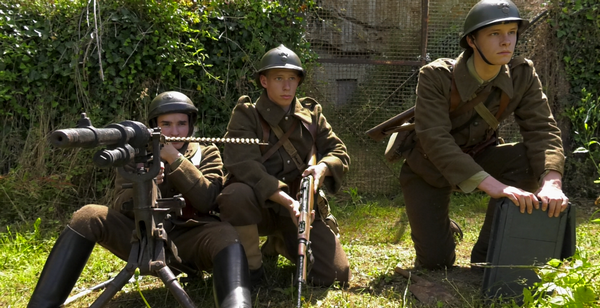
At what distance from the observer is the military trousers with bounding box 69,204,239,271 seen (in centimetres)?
362

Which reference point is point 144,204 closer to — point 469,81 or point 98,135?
point 98,135

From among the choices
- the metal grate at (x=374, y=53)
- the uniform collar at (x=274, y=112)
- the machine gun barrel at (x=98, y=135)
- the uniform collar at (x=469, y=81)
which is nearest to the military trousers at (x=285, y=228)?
the uniform collar at (x=274, y=112)

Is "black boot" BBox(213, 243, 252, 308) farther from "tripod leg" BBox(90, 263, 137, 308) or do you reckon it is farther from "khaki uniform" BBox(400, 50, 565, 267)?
"khaki uniform" BBox(400, 50, 565, 267)

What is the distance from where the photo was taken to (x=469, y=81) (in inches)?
162

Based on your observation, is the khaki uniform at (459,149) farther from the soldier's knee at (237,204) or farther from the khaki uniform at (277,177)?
the soldier's knee at (237,204)

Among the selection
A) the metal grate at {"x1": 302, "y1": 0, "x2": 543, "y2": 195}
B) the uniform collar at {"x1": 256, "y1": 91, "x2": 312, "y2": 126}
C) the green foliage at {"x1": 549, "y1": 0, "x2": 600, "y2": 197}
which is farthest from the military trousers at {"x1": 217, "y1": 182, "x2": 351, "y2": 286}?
the green foliage at {"x1": 549, "y1": 0, "x2": 600, "y2": 197}

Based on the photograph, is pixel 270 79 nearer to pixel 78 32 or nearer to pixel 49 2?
pixel 78 32

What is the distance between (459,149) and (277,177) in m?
1.35

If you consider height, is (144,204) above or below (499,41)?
below

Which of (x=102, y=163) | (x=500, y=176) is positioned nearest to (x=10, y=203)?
(x=102, y=163)

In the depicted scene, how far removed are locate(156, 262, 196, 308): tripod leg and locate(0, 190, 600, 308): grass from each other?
0.59 metres

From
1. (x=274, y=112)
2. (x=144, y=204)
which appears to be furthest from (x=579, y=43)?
(x=144, y=204)

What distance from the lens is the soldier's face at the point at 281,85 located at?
4312 millimetres

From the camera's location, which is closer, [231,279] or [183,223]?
[231,279]
